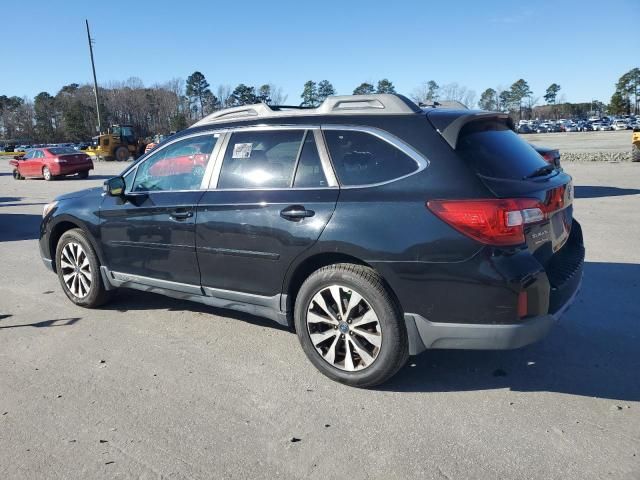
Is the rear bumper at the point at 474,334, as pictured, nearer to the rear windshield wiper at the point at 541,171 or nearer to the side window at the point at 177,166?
the rear windshield wiper at the point at 541,171

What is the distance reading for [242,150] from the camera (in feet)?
13.9

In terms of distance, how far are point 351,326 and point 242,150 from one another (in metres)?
1.68

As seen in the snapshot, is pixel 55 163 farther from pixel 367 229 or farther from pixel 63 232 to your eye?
pixel 367 229

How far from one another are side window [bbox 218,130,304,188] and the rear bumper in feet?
4.62

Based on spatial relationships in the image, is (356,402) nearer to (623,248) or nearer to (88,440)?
(88,440)

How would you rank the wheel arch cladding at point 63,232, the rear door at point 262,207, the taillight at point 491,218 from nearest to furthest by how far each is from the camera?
1. the taillight at point 491,218
2. the rear door at point 262,207
3. the wheel arch cladding at point 63,232

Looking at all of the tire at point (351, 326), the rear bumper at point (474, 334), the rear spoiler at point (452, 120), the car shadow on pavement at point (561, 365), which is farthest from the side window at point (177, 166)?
the car shadow on pavement at point (561, 365)

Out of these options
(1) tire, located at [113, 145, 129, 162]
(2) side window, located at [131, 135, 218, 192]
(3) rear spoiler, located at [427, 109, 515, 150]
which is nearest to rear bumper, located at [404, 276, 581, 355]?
(3) rear spoiler, located at [427, 109, 515, 150]

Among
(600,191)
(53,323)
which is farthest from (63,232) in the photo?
(600,191)

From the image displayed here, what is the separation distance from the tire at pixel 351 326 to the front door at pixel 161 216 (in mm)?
1207

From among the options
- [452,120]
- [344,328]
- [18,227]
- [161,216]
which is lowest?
[18,227]

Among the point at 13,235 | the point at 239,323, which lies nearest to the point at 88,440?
the point at 239,323

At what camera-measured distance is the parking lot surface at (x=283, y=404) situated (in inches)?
111

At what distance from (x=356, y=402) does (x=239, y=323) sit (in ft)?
5.80
